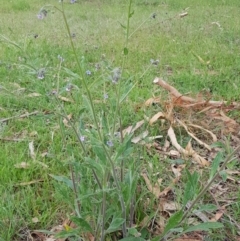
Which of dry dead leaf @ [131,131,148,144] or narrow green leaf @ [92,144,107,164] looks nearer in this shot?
narrow green leaf @ [92,144,107,164]

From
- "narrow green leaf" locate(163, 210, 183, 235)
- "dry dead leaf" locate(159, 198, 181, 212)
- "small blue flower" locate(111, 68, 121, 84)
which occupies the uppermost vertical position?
"small blue flower" locate(111, 68, 121, 84)

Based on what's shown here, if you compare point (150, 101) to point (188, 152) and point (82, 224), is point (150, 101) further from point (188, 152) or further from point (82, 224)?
point (82, 224)

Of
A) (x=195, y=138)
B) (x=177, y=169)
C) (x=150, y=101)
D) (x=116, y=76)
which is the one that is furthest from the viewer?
(x=150, y=101)

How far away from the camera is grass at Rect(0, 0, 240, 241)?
1457 mm

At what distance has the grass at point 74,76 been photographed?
1457 millimetres

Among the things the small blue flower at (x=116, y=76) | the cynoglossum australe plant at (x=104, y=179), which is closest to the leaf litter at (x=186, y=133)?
the cynoglossum australe plant at (x=104, y=179)

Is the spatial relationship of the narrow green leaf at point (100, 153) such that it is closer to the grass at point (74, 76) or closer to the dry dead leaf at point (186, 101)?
the grass at point (74, 76)

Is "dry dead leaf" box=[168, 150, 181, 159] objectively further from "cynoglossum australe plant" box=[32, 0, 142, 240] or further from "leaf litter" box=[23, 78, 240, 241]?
"cynoglossum australe plant" box=[32, 0, 142, 240]

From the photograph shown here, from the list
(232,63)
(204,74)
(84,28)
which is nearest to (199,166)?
(204,74)

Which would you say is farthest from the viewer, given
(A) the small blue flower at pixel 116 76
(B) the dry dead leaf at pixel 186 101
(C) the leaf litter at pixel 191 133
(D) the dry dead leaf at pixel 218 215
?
(B) the dry dead leaf at pixel 186 101

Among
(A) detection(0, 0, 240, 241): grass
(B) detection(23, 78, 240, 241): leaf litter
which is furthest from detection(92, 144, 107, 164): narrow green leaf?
(B) detection(23, 78, 240, 241): leaf litter

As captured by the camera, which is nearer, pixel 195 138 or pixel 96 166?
pixel 96 166

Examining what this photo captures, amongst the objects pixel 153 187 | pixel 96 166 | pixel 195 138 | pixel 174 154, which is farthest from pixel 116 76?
pixel 195 138

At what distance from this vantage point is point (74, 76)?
109cm
